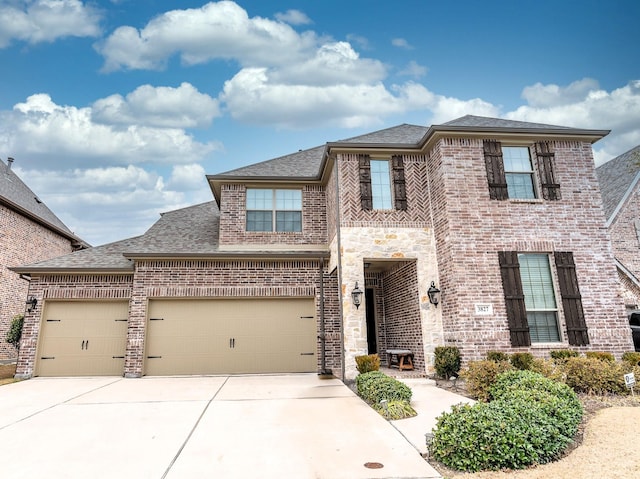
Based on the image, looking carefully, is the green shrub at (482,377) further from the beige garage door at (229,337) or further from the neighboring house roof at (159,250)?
the neighboring house roof at (159,250)

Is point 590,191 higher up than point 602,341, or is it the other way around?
point 590,191

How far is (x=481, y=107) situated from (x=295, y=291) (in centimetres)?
1375

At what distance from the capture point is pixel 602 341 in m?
8.55

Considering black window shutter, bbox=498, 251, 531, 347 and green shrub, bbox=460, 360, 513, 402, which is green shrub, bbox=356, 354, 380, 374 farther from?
black window shutter, bbox=498, 251, 531, 347

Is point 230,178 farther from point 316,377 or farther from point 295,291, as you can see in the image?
point 316,377

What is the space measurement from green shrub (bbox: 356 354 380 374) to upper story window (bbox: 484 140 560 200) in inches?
199

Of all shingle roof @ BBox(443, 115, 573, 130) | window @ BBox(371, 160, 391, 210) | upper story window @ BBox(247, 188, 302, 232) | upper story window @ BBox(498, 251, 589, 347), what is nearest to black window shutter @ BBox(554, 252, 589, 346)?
upper story window @ BBox(498, 251, 589, 347)

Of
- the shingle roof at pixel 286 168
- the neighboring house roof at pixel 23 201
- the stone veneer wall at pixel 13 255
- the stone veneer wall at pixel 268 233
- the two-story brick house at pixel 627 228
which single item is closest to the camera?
the stone veneer wall at pixel 268 233

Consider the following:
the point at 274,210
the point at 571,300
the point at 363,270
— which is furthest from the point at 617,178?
the point at 274,210

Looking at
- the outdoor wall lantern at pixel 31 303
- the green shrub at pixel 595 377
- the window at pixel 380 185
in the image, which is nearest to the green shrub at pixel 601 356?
the green shrub at pixel 595 377

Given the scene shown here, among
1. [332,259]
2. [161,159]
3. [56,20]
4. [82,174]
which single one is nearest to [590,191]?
[332,259]

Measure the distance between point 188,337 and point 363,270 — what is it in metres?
5.42

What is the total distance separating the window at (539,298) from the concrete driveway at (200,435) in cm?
478

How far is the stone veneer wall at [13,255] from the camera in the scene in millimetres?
14144
